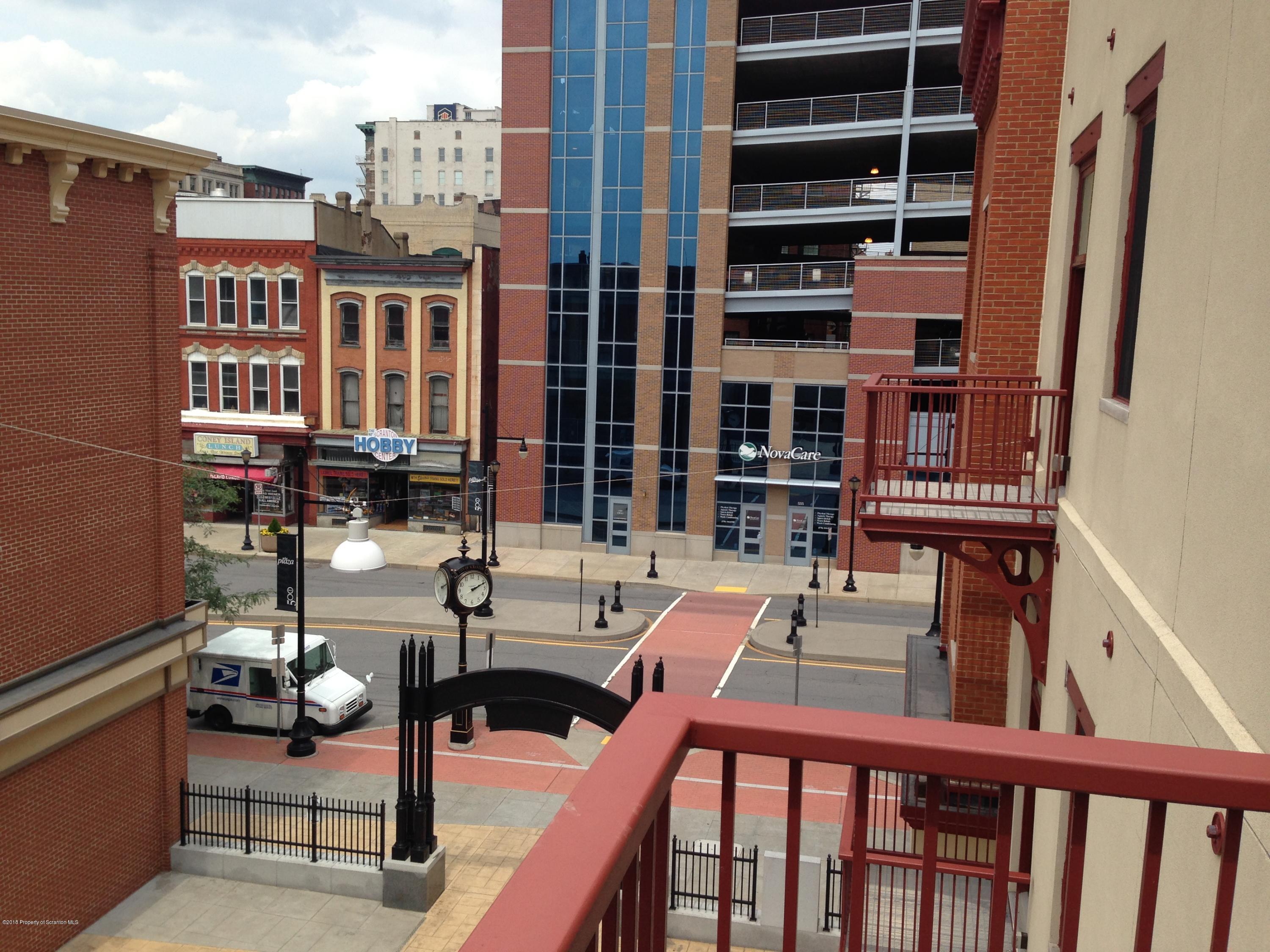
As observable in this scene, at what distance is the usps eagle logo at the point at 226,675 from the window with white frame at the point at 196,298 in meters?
25.3

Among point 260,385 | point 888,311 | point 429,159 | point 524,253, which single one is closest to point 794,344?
point 888,311

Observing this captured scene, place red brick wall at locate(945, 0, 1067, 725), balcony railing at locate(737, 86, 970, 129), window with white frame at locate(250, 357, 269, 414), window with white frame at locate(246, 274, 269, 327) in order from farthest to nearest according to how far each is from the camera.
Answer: window with white frame at locate(250, 357, 269, 414) < window with white frame at locate(246, 274, 269, 327) < balcony railing at locate(737, 86, 970, 129) < red brick wall at locate(945, 0, 1067, 725)

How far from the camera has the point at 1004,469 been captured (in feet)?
Answer: 29.9

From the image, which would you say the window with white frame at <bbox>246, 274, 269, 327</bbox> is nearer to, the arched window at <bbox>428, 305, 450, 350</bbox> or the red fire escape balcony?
the arched window at <bbox>428, 305, 450, 350</bbox>

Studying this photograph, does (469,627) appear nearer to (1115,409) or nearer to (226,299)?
(226,299)

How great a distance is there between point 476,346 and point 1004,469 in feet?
119

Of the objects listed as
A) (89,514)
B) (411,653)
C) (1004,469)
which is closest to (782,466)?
(411,653)

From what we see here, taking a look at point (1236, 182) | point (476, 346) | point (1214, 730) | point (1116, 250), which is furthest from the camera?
point (476, 346)

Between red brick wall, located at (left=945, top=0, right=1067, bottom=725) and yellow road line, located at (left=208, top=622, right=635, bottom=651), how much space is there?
18.6 metres

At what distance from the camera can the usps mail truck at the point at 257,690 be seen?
23750 mm

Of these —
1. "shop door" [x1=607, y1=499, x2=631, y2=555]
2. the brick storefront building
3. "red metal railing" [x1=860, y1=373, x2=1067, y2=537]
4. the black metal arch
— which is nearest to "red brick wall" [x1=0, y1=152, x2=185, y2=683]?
the brick storefront building

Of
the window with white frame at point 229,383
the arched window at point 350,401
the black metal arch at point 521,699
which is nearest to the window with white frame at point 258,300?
the window with white frame at point 229,383

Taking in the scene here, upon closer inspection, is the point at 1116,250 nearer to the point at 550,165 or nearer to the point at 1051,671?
the point at 1051,671

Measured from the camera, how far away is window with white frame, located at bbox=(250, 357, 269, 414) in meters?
45.5
